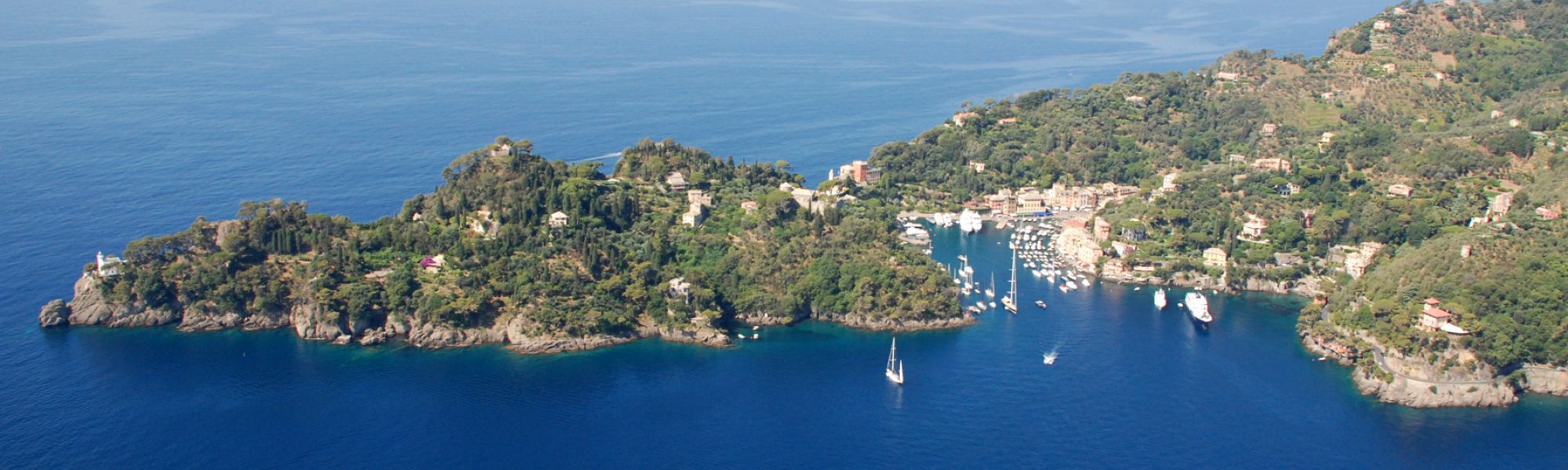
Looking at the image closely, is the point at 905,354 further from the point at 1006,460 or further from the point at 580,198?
the point at 580,198

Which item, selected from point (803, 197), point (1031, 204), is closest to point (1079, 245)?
point (1031, 204)

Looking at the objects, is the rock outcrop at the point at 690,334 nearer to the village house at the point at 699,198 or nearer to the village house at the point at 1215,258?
the village house at the point at 699,198

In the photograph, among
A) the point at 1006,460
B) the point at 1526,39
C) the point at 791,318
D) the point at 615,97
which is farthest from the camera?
the point at 615,97

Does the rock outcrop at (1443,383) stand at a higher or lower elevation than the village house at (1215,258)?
lower

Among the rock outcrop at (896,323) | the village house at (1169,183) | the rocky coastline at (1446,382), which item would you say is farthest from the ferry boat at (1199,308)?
the village house at (1169,183)

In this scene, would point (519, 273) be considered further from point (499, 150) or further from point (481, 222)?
point (499, 150)

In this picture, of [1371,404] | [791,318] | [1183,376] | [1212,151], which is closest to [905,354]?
[791,318]
